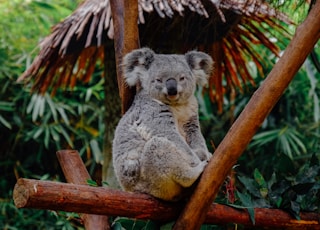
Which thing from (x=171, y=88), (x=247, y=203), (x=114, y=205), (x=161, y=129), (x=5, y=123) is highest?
(x=171, y=88)

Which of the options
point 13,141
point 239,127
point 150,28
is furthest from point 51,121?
point 239,127

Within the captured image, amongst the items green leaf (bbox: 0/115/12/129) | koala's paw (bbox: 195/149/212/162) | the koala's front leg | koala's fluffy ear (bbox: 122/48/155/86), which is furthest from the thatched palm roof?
green leaf (bbox: 0/115/12/129)

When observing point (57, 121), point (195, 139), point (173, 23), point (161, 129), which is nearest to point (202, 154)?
point (195, 139)

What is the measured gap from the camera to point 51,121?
4855 mm

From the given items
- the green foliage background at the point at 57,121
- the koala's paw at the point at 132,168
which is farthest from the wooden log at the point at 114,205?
the green foliage background at the point at 57,121

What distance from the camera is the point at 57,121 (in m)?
4.77

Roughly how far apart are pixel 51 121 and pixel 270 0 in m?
2.70

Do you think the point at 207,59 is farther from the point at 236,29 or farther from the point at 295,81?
the point at 295,81

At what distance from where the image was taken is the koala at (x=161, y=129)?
2.17 meters

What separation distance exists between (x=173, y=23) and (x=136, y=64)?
0.76 metres

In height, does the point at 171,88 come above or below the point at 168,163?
above

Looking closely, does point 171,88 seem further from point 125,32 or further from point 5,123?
point 5,123

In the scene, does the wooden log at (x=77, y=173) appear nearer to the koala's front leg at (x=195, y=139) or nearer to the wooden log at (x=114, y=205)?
the wooden log at (x=114, y=205)

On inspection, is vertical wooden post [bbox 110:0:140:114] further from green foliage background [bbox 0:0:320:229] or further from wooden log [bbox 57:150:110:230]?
green foliage background [bbox 0:0:320:229]
